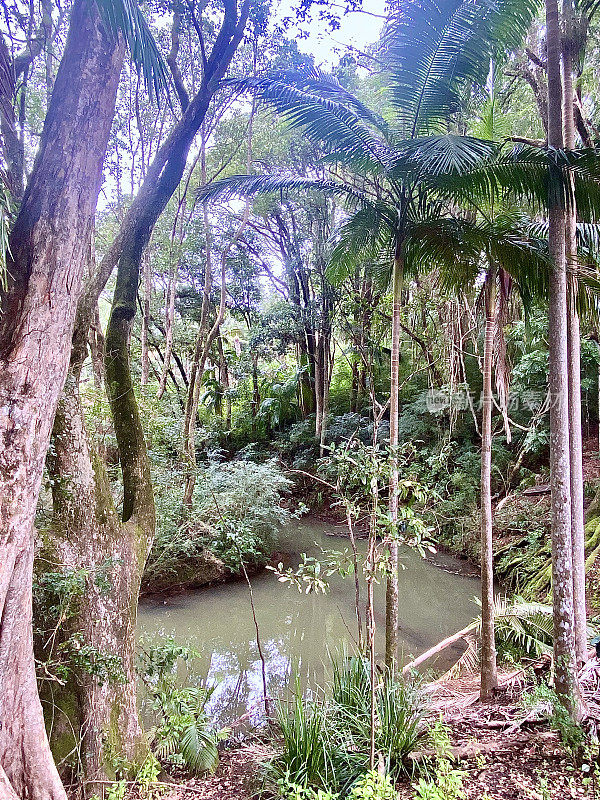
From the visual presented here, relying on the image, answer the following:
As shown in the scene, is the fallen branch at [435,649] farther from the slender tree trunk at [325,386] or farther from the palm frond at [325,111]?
the slender tree trunk at [325,386]

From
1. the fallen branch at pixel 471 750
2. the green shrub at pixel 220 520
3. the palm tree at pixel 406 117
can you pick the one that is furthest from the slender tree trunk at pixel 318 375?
the fallen branch at pixel 471 750

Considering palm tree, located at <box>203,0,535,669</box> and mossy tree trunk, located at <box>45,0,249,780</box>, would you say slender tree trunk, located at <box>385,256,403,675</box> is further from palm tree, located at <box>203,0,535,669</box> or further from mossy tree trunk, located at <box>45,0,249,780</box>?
mossy tree trunk, located at <box>45,0,249,780</box>

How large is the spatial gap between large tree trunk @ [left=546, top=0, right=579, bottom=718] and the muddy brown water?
A: 95.7 inches

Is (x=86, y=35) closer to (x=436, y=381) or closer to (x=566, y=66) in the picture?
(x=566, y=66)

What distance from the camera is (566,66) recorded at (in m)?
3.53

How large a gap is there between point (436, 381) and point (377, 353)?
8.00ft

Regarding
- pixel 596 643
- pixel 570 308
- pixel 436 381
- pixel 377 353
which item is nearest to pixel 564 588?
pixel 596 643

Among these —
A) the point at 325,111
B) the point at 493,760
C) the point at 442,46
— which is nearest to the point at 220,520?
the point at 493,760

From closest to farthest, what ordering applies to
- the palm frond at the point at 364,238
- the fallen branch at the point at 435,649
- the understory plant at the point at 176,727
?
the understory plant at the point at 176,727 < the fallen branch at the point at 435,649 < the palm frond at the point at 364,238

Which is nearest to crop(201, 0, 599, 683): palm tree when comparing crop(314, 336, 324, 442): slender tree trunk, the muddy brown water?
the muddy brown water

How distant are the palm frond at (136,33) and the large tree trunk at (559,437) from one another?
271cm

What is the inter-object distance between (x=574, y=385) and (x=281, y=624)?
517cm

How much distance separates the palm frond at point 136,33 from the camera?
1954mm

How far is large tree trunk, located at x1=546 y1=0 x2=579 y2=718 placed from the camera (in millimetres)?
3014
